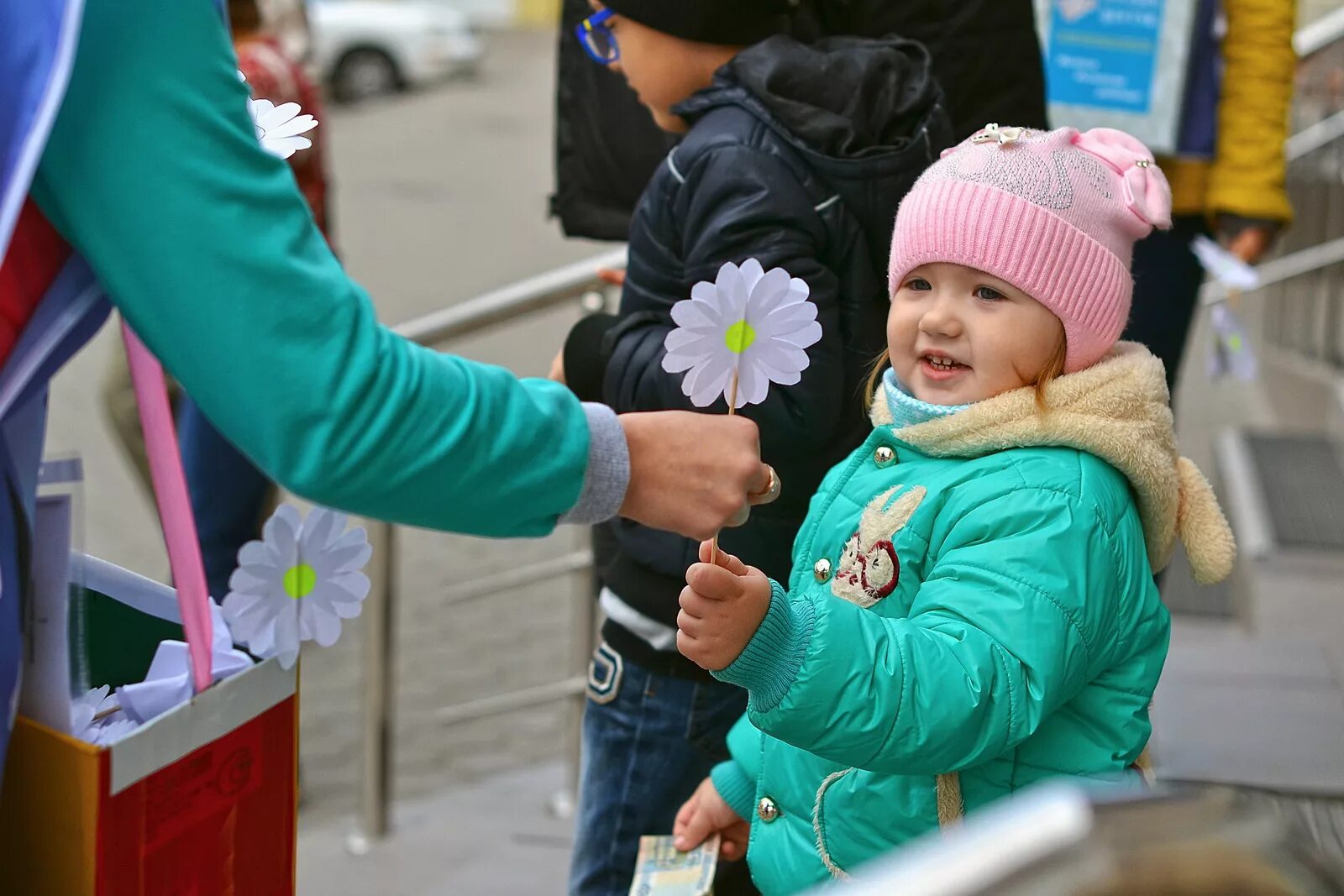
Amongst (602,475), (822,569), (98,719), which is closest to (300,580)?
(98,719)

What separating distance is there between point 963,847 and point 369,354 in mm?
629

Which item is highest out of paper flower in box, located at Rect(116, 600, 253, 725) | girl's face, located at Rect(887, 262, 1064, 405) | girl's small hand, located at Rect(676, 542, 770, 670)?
girl's face, located at Rect(887, 262, 1064, 405)

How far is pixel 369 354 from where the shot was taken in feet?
4.15

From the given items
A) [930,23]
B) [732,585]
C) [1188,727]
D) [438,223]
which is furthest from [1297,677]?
[438,223]

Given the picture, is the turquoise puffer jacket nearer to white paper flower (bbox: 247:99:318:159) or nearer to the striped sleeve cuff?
the striped sleeve cuff

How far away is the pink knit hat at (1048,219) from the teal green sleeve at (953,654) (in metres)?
0.24

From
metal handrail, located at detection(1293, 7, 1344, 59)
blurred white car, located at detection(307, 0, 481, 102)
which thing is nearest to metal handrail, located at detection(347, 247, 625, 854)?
metal handrail, located at detection(1293, 7, 1344, 59)

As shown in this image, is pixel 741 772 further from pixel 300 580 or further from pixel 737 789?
pixel 300 580

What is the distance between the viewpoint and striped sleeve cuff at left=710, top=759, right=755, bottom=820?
203 cm

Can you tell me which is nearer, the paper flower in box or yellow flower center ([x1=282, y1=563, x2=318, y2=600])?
the paper flower in box

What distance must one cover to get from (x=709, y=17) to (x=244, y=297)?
3.64 feet

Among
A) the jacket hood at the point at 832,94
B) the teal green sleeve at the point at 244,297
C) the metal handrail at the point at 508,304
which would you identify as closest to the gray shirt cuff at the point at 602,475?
the teal green sleeve at the point at 244,297

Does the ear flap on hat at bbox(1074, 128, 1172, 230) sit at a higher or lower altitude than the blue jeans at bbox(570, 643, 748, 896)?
higher

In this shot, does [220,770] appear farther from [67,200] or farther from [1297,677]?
[1297,677]
